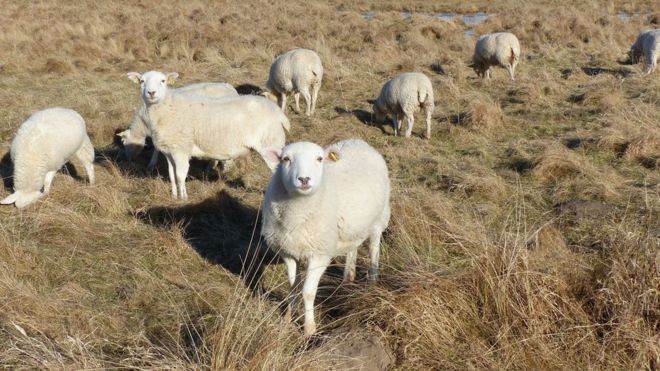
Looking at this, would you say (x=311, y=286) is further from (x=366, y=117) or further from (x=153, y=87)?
(x=366, y=117)

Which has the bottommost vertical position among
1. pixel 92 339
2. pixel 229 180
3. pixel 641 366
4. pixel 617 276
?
pixel 229 180

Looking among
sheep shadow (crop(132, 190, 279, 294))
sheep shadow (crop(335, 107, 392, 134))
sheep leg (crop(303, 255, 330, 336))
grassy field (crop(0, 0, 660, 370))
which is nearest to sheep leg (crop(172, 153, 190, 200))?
grassy field (crop(0, 0, 660, 370))

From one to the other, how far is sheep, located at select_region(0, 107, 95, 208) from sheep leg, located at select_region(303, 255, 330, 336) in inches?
148

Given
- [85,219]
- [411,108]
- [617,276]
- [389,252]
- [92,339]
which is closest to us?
[617,276]

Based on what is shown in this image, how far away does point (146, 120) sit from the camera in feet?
22.0

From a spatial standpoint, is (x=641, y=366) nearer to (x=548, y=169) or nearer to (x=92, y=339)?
(x=92, y=339)

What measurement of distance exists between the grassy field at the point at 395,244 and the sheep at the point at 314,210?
10.7 inches

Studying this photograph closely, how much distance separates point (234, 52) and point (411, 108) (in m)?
8.71

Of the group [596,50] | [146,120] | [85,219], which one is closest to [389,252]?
[85,219]

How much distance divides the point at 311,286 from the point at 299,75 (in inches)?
294

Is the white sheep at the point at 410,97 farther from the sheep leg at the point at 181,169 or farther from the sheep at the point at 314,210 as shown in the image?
the sheep at the point at 314,210

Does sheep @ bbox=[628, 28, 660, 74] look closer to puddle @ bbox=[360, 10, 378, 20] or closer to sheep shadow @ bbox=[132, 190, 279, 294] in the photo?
sheep shadow @ bbox=[132, 190, 279, 294]

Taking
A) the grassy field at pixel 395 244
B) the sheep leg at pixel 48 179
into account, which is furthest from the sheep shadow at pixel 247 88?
the sheep leg at pixel 48 179

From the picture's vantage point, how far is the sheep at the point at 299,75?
1067 cm
